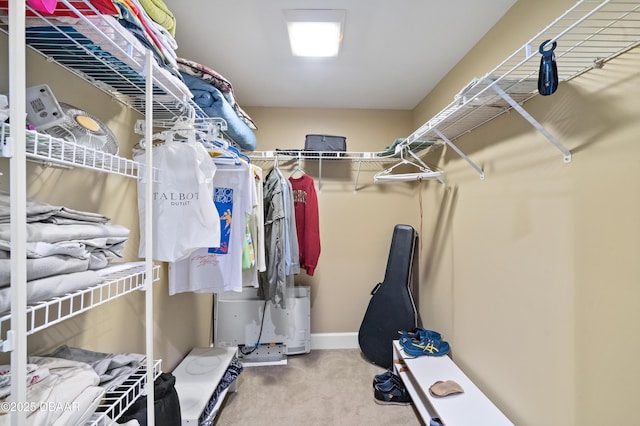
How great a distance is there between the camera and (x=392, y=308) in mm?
2287

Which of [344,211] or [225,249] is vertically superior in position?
[344,211]

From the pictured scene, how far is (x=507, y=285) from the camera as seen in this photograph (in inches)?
56.7

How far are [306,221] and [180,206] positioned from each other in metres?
1.36

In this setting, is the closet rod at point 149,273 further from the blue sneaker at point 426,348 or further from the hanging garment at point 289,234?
the blue sneaker at point 426,348

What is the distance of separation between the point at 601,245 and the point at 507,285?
Result: 52 centimetres

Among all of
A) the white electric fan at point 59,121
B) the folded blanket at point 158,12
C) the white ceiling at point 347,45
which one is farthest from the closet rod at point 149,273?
the white ceiling at point 347,45

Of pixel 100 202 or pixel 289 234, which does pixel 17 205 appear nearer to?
pixel 100 202

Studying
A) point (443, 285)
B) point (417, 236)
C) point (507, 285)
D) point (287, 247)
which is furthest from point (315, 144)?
point (507, 285)

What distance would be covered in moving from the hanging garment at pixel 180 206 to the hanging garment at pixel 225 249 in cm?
36

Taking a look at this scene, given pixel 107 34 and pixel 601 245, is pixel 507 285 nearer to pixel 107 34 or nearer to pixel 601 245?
pixel 601 245

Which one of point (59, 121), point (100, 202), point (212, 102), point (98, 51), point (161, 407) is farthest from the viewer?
point (212, 102)

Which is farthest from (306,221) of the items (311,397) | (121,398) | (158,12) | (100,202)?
(121,398)

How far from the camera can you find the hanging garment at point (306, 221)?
2.43m

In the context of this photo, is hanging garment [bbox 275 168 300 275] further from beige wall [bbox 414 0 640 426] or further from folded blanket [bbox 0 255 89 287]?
folded blanket [bbox 0 255 89 287]
